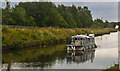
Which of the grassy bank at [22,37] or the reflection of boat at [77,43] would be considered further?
the reflection of boat at [77,43]

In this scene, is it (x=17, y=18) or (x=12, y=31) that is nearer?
(x=12, y=31)

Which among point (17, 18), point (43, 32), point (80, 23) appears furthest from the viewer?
point (80, 23)

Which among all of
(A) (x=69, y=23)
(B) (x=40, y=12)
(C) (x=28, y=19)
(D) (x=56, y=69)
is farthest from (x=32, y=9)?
(D) (x=56, y=69)

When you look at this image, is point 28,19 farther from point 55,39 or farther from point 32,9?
point 55,39

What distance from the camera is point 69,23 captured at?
4892 inches

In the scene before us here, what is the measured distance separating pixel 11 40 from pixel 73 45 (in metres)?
13.3

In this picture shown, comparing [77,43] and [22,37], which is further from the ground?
[22,37]

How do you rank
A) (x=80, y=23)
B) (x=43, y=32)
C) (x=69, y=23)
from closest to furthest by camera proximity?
(x=43, y=32) → (x=69, y=23) → (x=80, y=23)

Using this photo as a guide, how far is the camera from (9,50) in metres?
46.7

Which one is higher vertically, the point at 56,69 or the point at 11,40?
the point at 11,40

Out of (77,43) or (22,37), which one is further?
(22,37)

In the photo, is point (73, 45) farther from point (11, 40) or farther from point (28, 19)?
point (28, 19)

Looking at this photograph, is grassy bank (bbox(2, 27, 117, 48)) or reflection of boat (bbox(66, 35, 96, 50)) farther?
reflection of boat (bbox(66, 35, 96, 50))

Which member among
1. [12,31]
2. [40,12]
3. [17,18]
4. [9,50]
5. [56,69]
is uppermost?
[40,12]
